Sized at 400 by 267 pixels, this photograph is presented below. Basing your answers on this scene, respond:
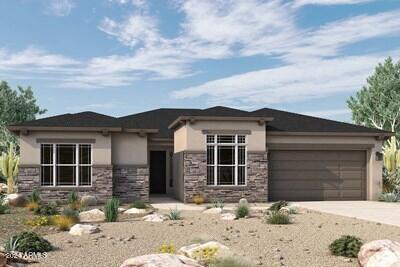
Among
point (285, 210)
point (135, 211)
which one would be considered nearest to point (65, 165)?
point (135, 211)

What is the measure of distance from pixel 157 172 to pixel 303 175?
791 centimetres

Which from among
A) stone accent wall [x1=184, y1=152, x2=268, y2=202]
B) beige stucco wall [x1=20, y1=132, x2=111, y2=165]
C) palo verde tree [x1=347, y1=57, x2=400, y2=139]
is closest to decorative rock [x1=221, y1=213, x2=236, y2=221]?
stone accent wall [x1=184, y1=152, x2=268, y2=202]

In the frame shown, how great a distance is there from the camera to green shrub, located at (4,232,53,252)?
9.29 meters

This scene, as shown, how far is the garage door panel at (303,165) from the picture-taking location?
22.4 meters

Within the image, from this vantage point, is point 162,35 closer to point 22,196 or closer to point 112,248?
point 22,196

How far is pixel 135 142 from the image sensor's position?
2198 centimetres

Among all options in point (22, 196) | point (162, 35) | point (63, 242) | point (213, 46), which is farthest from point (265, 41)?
point (63, 242)

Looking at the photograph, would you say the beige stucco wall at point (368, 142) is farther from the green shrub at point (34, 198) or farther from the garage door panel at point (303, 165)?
the green shrub at point (34, 198)

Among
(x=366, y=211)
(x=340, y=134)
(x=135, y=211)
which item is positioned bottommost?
(x=366, y=211)

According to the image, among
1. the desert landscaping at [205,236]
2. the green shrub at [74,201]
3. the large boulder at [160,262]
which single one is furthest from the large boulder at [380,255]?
the green shrub at [74,201]

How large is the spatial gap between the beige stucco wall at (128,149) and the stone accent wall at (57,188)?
1.00 meters

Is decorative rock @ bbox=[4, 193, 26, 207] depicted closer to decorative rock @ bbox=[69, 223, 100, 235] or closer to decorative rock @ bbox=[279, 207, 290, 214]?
decorative rock @ bbox=[69, 223, 100, 235]

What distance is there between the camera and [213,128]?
69.2 ft

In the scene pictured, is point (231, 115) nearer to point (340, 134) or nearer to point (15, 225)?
point (340, 134)
